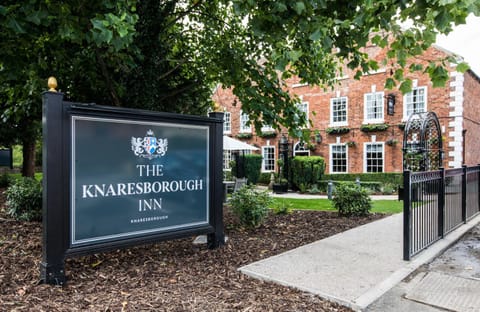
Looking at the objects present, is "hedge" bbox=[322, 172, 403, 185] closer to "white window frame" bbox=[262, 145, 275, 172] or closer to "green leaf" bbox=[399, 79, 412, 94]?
"white window frame" bbox=[262, 145, 275, 172]

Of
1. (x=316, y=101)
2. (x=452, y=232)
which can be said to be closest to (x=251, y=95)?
(x=452, y=232)

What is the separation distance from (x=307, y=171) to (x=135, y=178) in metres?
13.7

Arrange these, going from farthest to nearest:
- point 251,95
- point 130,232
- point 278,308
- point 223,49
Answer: point 223,49
point 251,95
point 130,232
point 278,308

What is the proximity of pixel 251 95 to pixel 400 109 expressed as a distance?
13.6 meters

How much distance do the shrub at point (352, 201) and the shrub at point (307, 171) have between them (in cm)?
859

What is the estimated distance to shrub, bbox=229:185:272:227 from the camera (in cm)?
640

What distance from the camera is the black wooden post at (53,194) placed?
344 cm

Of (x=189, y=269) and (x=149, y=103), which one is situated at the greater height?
(x=149, y=103)

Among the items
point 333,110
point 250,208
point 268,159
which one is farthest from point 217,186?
point 268,159

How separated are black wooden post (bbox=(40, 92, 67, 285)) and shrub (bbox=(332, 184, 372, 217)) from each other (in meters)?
6.26

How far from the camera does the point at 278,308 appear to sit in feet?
10.3

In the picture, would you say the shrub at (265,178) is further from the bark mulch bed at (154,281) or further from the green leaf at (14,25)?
the green leaf at (14,25)

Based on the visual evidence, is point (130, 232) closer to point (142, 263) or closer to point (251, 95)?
point (142, 263)

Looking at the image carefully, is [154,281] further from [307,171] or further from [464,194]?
[307,171]
